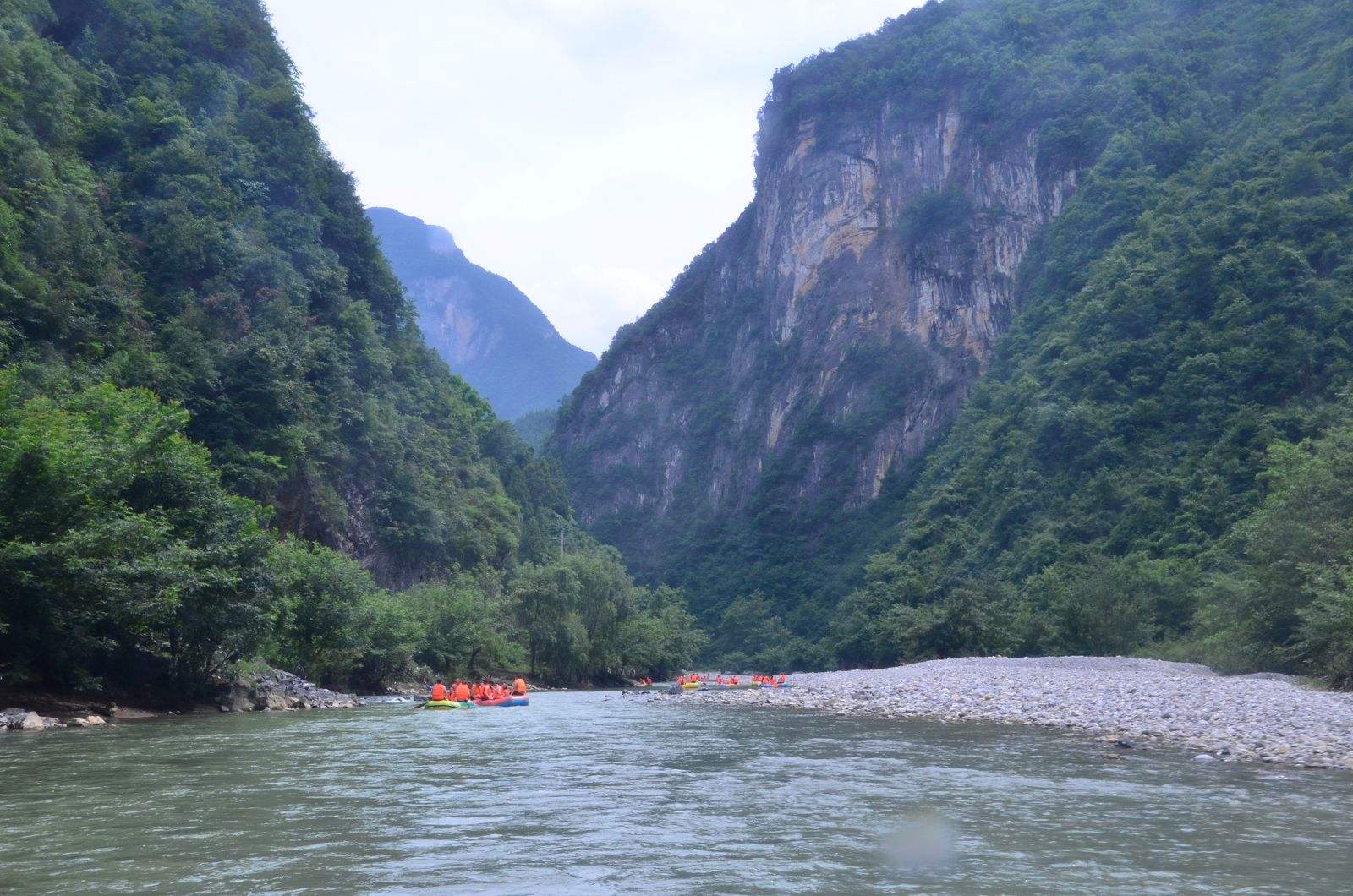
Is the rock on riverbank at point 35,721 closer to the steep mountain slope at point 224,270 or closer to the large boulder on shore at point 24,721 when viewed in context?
the large boulder on shore at point 24,721

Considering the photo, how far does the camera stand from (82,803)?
10.8m

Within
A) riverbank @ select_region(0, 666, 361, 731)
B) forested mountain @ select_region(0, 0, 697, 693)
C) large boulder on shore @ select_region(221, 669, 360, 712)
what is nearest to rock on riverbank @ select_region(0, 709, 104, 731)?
riverbank @ select_region(0, 666, 361, 731)

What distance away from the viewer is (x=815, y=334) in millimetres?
135500

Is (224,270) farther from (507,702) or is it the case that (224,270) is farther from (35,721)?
(35,721)

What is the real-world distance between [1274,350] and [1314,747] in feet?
149

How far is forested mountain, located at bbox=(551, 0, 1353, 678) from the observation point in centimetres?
4725

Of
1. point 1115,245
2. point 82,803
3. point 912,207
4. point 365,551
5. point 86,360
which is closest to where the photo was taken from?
point 82,803

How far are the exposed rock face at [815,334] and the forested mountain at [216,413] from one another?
2227 inches

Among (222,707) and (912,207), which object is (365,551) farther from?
(912,207)

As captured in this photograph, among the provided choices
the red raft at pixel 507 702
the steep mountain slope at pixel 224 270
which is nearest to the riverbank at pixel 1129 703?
the red raft at pixel 507 702

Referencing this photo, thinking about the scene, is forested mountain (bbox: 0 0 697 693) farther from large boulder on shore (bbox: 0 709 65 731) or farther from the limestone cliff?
the limestone cliff

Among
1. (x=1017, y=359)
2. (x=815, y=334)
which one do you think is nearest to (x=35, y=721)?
(x=1017, y=359)

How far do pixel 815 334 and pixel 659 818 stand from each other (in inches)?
5036

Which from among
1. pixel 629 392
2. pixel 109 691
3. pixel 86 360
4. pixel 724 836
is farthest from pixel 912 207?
pixel 724 836
